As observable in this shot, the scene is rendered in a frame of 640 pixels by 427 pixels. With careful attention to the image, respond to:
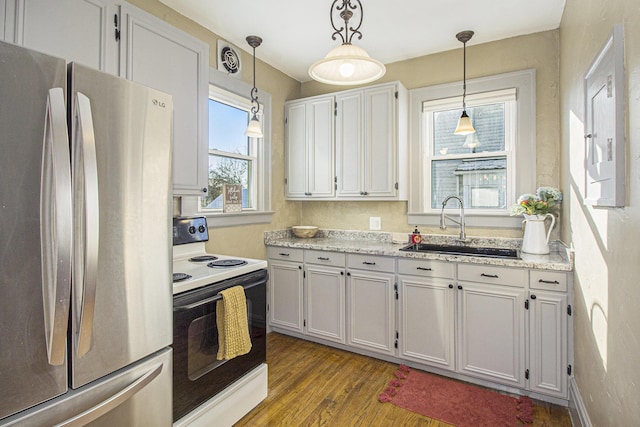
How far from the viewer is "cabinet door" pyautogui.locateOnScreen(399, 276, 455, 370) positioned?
2479 millimetres

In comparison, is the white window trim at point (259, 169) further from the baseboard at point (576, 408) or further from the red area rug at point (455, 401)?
the baseboard at point (576, 408)

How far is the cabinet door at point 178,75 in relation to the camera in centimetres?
189

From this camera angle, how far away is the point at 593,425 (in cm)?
159

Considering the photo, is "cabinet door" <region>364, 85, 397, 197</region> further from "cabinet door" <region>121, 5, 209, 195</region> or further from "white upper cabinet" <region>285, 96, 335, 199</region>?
"cabinet door" <region>121, 5, 209, 195</region>

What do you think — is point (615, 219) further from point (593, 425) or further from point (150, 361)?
point (150, 361)

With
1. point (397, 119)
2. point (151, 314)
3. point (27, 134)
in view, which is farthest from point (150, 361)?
point (397, 119)

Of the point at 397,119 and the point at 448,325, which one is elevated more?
the point at 397,119

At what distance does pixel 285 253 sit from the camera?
127 inches

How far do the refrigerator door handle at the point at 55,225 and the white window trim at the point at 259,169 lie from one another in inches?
67.9

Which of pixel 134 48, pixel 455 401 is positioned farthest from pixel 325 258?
pixel 134 48

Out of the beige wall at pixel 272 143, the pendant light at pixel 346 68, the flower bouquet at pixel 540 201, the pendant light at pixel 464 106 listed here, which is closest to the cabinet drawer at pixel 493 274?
the flower bouquet at pixel 540 201

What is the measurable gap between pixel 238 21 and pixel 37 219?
2.23 meters

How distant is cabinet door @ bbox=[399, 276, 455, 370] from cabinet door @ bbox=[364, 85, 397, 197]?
2.87 feet

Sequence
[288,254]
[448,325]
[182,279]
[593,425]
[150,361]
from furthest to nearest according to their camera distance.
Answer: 1. [288,254]
2. [448,325]
3. [182,279]
4. [593,425]
5. [150,361]
